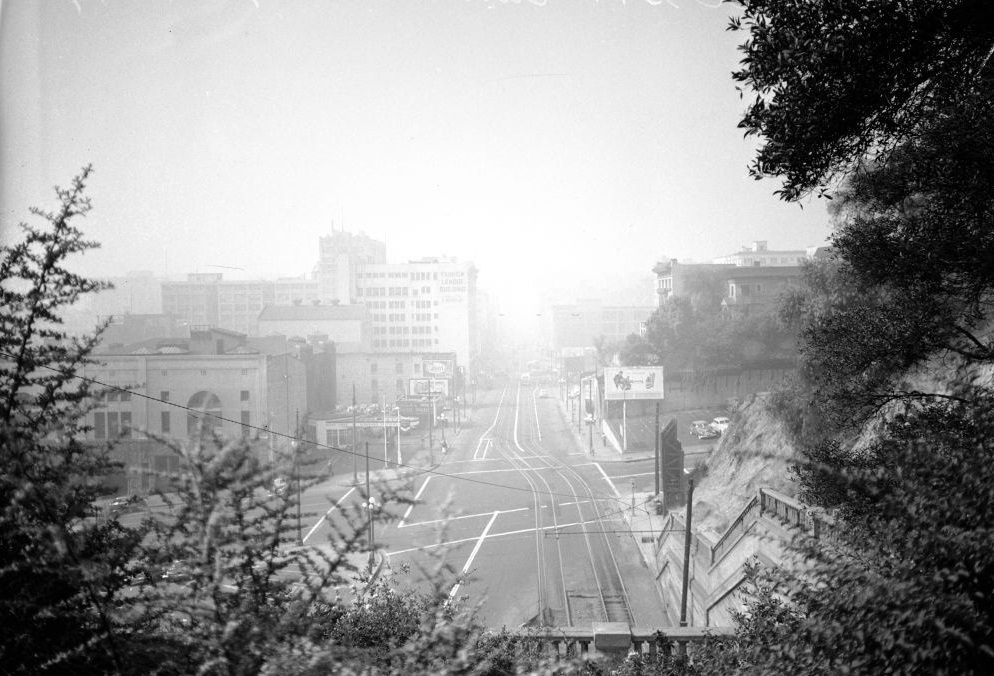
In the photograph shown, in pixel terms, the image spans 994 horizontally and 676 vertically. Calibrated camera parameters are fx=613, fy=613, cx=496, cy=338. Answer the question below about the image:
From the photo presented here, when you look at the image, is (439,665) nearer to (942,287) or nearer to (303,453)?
(303,453)

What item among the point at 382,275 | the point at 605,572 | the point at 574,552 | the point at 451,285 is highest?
the point at 382,275

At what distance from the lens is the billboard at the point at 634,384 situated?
13.4 meters

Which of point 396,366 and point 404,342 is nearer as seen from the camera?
point 396,366

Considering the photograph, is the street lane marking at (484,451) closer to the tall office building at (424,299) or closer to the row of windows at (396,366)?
the row of windows at (396,366)

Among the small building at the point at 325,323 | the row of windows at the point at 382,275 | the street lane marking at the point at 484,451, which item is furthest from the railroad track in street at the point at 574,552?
the row of windows at the point at 382,275

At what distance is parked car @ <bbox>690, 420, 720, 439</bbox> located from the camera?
12.6m

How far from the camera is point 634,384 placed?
1359cm

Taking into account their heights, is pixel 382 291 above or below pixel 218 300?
above

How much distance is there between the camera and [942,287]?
2.88 metres

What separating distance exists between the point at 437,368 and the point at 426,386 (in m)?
1.73

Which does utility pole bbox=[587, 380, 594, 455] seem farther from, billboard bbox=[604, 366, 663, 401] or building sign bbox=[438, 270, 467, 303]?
building sign bbox=[438, 270, 467, 303]

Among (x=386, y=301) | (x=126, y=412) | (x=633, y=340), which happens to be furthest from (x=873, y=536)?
(x=386, y=301)

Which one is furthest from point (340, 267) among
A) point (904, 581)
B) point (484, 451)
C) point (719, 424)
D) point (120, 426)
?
point (904, 581)

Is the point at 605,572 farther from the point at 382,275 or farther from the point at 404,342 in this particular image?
the point at 382,275
